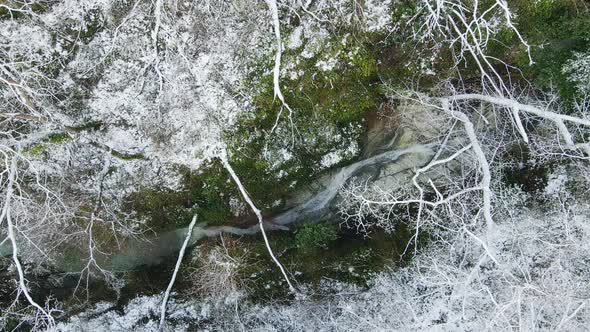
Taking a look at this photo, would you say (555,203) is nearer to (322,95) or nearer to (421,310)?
(421,310)

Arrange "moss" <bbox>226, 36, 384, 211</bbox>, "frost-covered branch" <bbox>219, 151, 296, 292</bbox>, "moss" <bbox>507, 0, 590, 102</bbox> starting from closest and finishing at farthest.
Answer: "moss" <bbox>507, 0, 590, 102</bbox> < "moss" <bbox>226, 36, 384, 211</bbox> < "frost-covered branch" <bbox>219, 151, 296, 292</bbox>

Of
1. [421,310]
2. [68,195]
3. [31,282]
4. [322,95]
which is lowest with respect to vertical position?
[421,310]

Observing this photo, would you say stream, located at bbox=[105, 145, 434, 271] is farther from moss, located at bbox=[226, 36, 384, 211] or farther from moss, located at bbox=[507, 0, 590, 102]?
moss, located at bbox=[507, 0, 590, 102]

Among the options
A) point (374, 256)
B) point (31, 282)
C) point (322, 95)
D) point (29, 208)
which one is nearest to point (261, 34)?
point (322, 95)

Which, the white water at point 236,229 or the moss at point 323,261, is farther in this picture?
the white water at point 236,229

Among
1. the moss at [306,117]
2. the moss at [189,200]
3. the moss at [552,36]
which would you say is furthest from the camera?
the moss at [189,200]

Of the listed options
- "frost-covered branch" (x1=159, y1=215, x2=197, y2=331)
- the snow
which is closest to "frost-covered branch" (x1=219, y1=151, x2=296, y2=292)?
"frost-covered branch" (x1=159, y1=215, x2=197, y2=331)

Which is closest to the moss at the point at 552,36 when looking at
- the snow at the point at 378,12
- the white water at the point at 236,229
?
the snow at the point at 378,12

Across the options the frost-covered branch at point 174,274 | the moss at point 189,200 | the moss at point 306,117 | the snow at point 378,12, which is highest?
the snow at point 378,12

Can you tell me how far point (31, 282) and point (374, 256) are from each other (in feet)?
17.6

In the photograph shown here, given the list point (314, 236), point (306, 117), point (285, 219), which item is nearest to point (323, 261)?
point (314, 236)

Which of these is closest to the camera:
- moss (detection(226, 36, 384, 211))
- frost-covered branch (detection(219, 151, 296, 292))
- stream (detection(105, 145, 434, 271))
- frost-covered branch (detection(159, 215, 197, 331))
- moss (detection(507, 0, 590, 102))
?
moss (detection(507, 0, 590, 102))

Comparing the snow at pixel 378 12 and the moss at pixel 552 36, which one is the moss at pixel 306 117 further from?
the moss at pixel 552 36

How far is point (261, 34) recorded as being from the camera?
20.6ft
